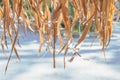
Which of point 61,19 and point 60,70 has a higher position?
point 61,19

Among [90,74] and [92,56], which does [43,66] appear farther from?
[92,56]

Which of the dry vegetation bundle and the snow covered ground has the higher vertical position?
the dry vegetation bundle

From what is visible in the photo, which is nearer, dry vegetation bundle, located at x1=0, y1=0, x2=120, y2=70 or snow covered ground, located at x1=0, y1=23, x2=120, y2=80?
dry vegetation bundle, located at x1=0, y1=0, x2=120, y2=70

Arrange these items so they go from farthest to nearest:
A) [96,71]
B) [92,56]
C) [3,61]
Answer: [92,56], [3,61], [96,71]

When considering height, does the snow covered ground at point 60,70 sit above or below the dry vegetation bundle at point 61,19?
below

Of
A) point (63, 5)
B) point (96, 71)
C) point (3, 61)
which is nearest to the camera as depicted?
point (63, 5)

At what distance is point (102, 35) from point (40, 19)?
0.25 ft

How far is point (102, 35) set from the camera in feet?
1.34

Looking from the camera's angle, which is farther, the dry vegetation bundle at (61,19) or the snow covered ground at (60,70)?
the snow covered ground at (60,70)

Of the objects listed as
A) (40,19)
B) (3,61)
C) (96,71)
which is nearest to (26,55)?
(3,61)

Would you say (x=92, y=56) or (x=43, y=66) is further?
(x=92, y=56)

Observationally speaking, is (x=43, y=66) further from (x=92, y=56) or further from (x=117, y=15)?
(x=117, y=15)

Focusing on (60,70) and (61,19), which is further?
(60,70)

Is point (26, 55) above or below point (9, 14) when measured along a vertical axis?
below
